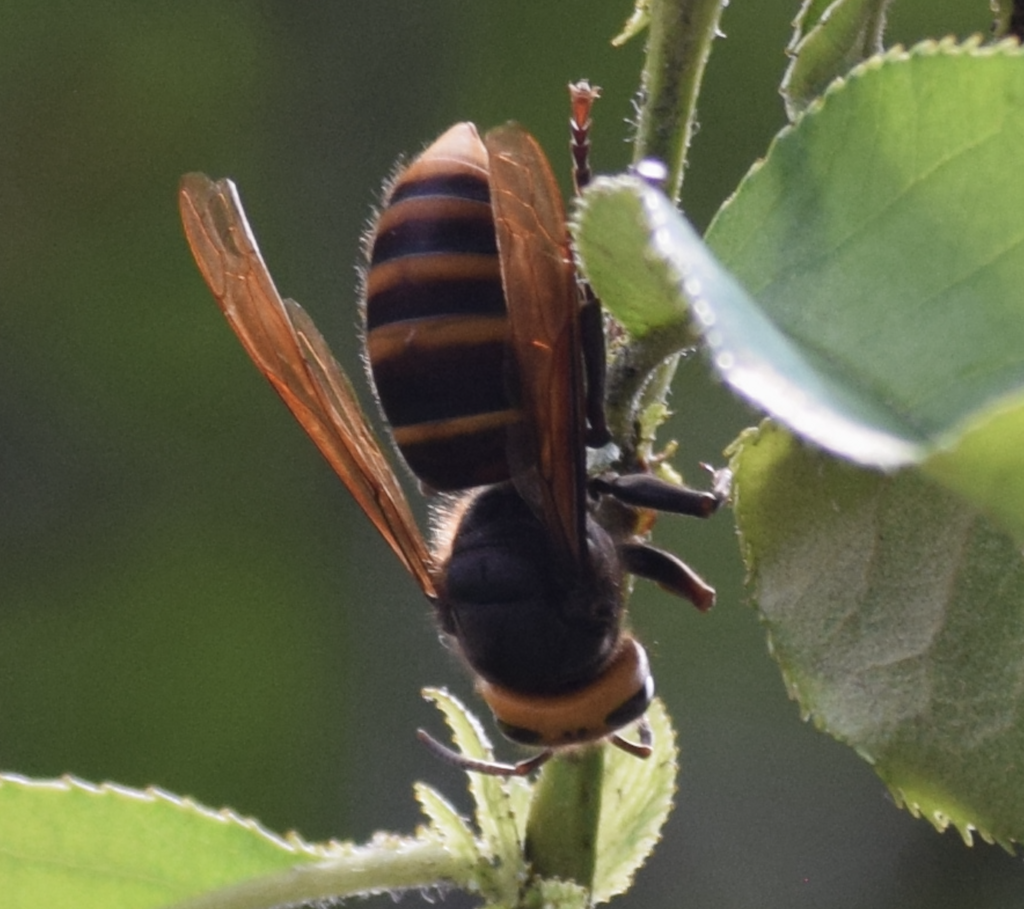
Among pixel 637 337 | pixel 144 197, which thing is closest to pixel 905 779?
pixel 637 337

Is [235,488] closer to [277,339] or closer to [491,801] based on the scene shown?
[277,339]

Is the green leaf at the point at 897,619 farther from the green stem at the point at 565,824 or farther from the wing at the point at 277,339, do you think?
the wing at the point at 277,339

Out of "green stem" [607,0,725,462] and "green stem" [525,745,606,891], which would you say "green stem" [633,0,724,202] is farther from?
"green stem" [525,745,606,891]

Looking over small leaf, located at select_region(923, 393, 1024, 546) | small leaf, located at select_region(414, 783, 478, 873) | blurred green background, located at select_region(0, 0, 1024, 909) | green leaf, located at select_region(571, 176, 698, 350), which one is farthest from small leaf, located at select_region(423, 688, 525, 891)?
blurred green background, located at select_region(0, 0, 1024, 909)

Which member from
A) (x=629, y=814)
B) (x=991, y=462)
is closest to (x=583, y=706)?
(x=629, y=814)

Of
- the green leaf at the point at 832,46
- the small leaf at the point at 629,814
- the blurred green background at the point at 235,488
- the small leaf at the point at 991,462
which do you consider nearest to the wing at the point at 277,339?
the small leaf at the point at 629,814

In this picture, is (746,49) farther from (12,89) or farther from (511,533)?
(511,533)
